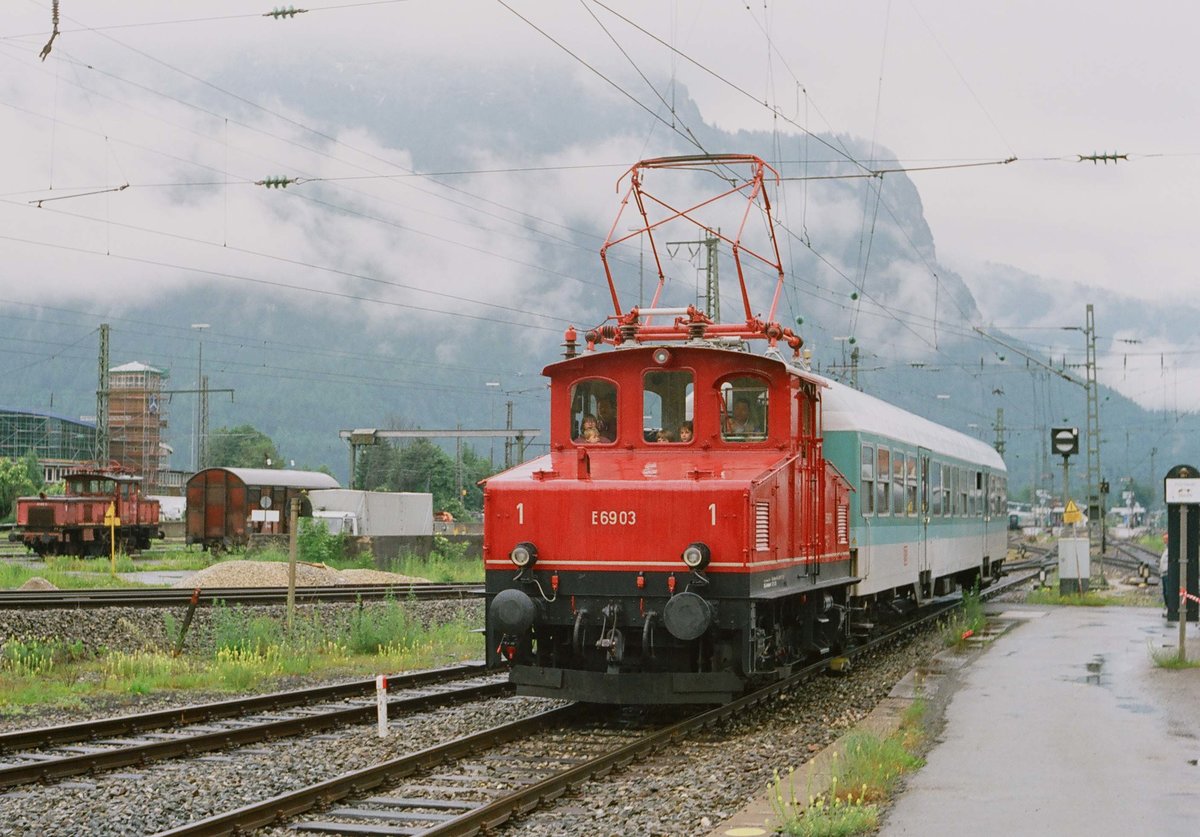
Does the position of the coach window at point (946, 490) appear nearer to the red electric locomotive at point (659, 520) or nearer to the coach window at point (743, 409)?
the red electric locomotive at point (659, 520)

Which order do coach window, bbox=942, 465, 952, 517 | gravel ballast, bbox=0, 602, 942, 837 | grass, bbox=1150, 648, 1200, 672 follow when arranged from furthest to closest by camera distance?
coach window, bbox=942, 465, 952, 517 < grass, bbox=1150, 648, 1200, 672 < gravel ballast, bbox=0, 602, 942, 837

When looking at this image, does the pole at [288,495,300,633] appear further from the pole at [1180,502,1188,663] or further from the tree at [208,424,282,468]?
the tree at [208,424,282,468]

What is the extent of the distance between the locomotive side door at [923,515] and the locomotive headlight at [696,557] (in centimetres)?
1036

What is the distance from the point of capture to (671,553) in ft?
40.8

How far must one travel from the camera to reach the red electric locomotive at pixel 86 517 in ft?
151

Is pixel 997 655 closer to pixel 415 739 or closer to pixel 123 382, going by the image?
pixel 415 739

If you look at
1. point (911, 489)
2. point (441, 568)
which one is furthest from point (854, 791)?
point (441, 568)

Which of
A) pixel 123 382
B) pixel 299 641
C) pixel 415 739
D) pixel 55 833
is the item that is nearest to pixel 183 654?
pixel 299 641

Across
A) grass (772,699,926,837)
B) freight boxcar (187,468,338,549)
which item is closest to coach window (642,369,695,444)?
grass (772,699,926,837)

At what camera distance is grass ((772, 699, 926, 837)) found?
27.4 ft

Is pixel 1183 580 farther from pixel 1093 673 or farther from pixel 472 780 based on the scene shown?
pixel 472 780

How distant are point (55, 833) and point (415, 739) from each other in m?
4.04

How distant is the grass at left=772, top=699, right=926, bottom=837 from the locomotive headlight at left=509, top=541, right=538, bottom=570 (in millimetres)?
3316

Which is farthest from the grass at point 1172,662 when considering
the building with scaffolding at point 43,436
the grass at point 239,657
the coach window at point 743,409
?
the building with scaffolding at point 43,436
